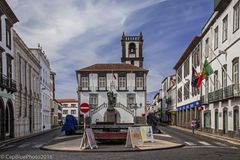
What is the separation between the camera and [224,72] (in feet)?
104

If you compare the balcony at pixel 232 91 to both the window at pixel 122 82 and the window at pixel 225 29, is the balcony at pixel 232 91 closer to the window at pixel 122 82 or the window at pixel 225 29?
the window at pixel 225 29

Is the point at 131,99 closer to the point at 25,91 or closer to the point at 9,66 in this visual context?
the point at 25,91

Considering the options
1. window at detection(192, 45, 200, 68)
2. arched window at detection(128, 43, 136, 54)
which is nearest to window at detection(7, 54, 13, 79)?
window at detection(192, 45, 200, 68)

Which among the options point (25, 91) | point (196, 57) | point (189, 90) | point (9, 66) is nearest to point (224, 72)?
point (196, 57)

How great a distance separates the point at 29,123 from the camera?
4038 cm

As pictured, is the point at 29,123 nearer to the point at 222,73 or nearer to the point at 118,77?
the point at 222,73

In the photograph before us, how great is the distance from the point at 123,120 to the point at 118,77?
Result: 10.2 m

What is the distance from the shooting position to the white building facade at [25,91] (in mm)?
34281

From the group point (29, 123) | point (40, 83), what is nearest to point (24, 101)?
point (29, 123)

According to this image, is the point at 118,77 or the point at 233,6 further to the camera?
the point at 118,77

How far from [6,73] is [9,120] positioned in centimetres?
417

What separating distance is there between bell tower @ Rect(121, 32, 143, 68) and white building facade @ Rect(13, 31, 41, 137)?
33932 millimetres

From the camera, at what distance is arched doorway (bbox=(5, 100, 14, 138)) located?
30.2m

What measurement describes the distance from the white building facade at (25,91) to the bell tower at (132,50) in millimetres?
33932
